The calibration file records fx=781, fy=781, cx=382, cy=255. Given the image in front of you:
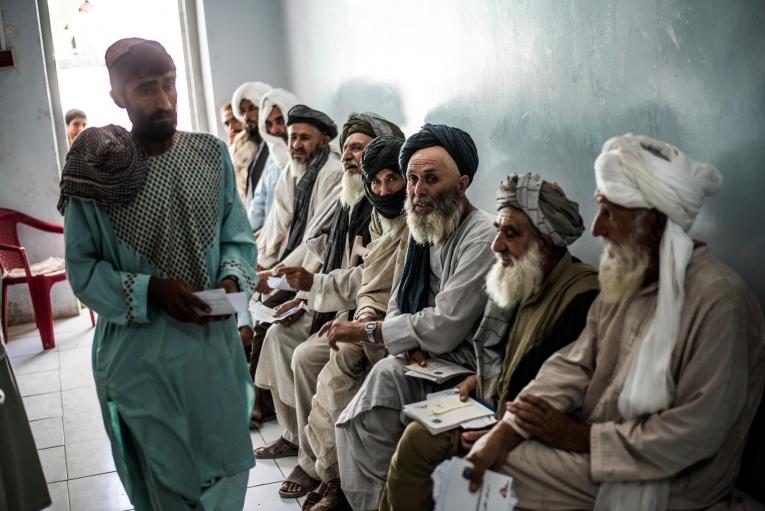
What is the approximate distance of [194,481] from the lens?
2469mm

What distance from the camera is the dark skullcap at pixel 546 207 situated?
2486 millimetres

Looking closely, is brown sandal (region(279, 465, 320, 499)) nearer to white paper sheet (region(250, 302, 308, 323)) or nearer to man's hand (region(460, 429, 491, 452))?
white paper sheet (region(250, 302, 308, 323))

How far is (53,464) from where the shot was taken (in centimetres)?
398

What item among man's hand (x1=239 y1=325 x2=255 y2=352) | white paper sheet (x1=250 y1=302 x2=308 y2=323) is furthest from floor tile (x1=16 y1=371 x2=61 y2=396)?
white paper sheet (x1=250 y1=302 x2=308 y2=323)

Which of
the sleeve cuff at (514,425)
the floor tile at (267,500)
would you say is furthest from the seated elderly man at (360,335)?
the sleeve cuff at (514,425)

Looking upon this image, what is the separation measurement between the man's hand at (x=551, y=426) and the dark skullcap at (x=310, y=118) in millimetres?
2919

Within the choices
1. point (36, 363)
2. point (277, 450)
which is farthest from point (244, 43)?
point (277, 450)

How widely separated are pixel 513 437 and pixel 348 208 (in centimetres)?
210

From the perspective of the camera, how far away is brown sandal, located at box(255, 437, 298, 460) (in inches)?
154

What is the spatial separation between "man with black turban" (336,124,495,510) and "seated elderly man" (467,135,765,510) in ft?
2.26

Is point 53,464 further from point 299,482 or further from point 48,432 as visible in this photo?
point 299,482

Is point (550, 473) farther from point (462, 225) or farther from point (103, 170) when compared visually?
point (103, 170)

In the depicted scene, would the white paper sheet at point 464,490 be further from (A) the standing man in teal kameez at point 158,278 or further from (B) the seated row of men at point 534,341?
(A) the standing man in teal kameez at point 158,278

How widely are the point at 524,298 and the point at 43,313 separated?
476 cm
